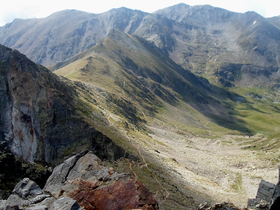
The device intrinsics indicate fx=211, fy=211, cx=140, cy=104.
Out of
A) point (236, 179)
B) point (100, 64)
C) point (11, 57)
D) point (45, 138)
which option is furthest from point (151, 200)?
point (100, 64)

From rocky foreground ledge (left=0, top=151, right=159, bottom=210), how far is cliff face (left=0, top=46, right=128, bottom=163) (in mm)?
16889

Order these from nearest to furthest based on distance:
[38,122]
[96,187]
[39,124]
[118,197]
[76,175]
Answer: [118,197], [96,187], [76,175], [39,124], [38,122]

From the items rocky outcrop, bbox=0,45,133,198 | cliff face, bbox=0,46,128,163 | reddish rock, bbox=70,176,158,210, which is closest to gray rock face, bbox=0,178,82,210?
reddish rock, bbox=70,176,158,210

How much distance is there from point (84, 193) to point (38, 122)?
28299 mm

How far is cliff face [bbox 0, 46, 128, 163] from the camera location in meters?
43.5

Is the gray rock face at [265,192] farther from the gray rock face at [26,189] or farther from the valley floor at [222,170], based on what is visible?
the gray rock face at [26,189]

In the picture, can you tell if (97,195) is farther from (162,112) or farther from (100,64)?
(100,64)

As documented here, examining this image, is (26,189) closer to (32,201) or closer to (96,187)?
(32,201)

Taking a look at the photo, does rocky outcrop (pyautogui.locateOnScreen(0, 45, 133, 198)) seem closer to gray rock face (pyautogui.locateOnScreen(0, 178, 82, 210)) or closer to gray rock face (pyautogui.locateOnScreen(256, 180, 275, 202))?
gray rock face (pyautogui.locateOnScreen(0, 178, 82, 210))

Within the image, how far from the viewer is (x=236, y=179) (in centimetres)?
7506

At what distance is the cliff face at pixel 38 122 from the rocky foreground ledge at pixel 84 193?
16889 millimetres

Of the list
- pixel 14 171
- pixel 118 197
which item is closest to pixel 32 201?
pixel 118 197

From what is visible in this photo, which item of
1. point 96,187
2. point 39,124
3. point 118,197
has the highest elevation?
point 118,197

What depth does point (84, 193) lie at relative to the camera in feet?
73.7
